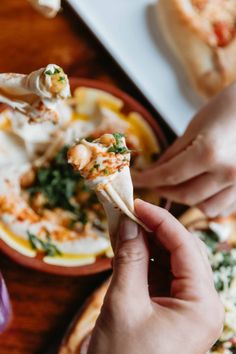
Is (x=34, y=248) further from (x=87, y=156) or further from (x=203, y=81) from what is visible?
(x=203, y=81)

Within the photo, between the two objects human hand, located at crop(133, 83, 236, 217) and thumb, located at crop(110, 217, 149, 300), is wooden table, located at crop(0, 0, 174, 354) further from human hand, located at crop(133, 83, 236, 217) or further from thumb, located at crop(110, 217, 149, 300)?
thumb, located at crop(110, 217, 149, 300)

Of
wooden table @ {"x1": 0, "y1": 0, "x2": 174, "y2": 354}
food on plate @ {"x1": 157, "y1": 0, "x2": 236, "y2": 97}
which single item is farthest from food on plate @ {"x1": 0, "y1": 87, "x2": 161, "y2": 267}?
food on plate @ {"x1": 157, "y1": 0, "x2": 236, "y2": 97}

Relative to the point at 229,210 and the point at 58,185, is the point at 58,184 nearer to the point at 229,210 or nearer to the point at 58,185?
the point at 58,185

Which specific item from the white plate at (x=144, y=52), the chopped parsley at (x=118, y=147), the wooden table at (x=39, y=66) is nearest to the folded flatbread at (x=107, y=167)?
the chopped parsley at (x=118, y=147)

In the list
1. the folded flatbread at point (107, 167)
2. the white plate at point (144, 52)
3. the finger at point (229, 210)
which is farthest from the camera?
the white plate at point (144, 52)

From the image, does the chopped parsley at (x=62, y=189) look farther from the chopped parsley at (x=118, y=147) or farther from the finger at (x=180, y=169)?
the chopped parsley at (x=118, y=147)

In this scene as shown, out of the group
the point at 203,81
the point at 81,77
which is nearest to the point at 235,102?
the point at 203,81

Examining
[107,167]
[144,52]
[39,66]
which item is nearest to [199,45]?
[144,52]
